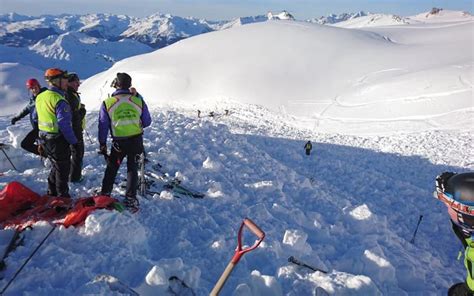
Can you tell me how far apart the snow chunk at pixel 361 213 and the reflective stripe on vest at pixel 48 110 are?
5157 mm

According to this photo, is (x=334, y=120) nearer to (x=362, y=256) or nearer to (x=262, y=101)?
(x=262, y=101)

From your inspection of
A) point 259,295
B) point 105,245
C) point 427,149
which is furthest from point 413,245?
point 427,149

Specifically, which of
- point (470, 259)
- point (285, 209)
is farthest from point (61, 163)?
point (470, 259)

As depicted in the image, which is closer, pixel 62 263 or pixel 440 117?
pixel 62 263

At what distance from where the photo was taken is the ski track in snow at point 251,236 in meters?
4.20

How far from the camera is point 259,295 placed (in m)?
4.15

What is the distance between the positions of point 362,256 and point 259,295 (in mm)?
1888

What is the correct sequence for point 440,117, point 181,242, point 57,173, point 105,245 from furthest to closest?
point 440,117, point 57,173, point 181,242, point 105,245

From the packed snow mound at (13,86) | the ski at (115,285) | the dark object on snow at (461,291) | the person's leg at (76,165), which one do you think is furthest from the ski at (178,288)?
the packed snow mound at (13,86)

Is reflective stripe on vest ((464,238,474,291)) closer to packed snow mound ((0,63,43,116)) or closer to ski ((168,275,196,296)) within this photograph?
ski ((168,275,196,296))

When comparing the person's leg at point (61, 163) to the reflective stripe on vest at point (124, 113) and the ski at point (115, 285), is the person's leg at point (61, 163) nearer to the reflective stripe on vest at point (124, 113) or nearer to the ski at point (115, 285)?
the reflective stripe on vest at point (124, 113)

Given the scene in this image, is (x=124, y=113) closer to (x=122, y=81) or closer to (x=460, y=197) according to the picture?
(x=122, y=81)

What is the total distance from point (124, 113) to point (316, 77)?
25162mm

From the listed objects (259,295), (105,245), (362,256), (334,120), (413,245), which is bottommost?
(334,120)
